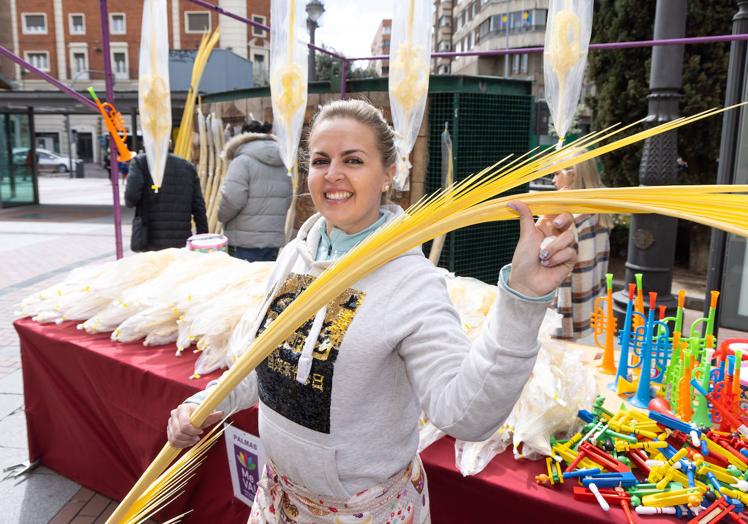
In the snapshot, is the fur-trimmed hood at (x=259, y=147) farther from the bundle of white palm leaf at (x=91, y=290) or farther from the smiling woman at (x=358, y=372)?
the smiling woman at (x=358, y=372)

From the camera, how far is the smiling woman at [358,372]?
1.12 metres

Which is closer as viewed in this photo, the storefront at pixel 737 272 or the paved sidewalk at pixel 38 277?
the paved sidewalk at pixel 38 277

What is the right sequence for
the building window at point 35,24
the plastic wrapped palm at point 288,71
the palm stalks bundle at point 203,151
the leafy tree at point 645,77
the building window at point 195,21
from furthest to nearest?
the building window at point 35,24 < the building window at point 195,21 < the palm stalks bundle at point 203,151 < the leafy tree at point 645,77 < the plastic wrapped palm at point 288,71

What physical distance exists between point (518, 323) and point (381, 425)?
0.47m

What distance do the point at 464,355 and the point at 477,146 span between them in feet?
20.9

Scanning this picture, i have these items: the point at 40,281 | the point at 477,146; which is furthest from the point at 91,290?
the point at 477,146

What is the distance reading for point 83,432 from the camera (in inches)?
114

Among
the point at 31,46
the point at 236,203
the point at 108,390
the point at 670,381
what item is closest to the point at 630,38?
the point at 236,203

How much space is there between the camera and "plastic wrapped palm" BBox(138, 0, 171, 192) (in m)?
4.02

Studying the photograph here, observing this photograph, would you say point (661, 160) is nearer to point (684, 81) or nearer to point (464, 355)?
point (464, 355)

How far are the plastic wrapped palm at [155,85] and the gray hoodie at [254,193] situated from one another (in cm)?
67

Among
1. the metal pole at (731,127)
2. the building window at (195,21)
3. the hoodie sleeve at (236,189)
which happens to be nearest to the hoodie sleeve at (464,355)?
the metal pole at (731,127)

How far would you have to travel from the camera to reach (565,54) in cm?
361

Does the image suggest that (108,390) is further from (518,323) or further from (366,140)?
(518,323)
